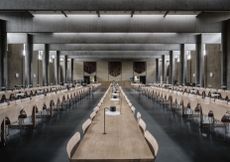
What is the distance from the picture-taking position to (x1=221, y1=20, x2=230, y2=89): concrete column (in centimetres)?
1911

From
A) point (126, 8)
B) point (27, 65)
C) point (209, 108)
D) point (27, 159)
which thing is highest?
point (126, 8)

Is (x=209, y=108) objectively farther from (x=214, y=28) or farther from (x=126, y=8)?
(x=214, y=28)

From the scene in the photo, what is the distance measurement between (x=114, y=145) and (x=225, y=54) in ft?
57.6

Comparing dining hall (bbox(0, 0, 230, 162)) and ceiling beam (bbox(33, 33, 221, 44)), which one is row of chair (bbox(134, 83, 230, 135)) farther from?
ceiling beam (bbox(33, 33, 221, 44))

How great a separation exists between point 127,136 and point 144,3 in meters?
9.42

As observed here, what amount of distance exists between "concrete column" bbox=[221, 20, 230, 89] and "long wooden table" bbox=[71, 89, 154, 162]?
15530mm

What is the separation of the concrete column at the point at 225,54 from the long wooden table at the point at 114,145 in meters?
15.5

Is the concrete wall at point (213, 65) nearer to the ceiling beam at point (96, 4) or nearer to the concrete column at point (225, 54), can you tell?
the concrete column at point (225, 54)

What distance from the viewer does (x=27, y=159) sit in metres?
6.20

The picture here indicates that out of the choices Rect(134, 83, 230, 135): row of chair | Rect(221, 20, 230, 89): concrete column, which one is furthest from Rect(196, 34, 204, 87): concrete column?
Rect(134, 83, 230, 135): row of chair

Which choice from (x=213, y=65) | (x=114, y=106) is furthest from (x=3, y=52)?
(x=213, y=65)

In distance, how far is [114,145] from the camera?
144 inches

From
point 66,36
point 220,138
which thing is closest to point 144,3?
point 220,138

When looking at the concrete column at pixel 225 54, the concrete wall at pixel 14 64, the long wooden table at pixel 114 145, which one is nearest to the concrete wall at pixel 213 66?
the concrete column at pixel 225 54
